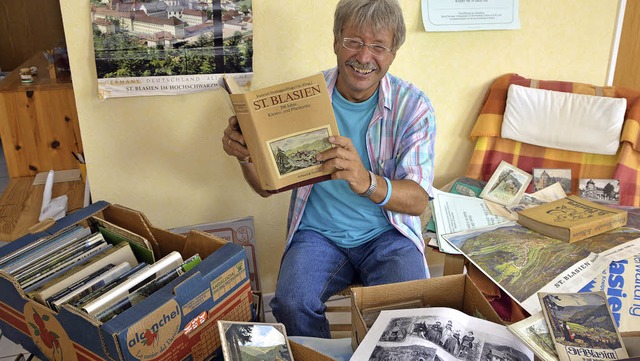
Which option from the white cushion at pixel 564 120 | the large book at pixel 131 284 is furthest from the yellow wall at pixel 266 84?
the large book at pixel 131 284

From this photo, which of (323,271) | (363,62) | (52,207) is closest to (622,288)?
(323,271)

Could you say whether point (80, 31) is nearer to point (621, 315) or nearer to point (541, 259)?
point (541, 259)

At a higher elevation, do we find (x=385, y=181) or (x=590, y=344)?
(x=385, y=181)

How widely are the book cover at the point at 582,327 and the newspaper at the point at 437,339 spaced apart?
8cm

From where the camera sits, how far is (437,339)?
101cm

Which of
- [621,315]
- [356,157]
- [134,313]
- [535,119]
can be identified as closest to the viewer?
[134,313]

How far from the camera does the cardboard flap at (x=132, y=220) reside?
1.36 m

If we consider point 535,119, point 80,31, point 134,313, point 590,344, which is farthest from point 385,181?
point 80,31

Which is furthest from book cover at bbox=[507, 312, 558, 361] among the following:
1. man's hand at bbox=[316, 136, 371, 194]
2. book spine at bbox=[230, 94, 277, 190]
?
book spine at bbox=[230, 94, 277, 190]

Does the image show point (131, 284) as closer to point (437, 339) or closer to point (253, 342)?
point (253, 342)

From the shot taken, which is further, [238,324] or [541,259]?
[541,259]

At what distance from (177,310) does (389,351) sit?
1.43ft

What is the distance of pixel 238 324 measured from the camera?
1035mm

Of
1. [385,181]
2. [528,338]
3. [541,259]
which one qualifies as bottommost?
[541,259]
